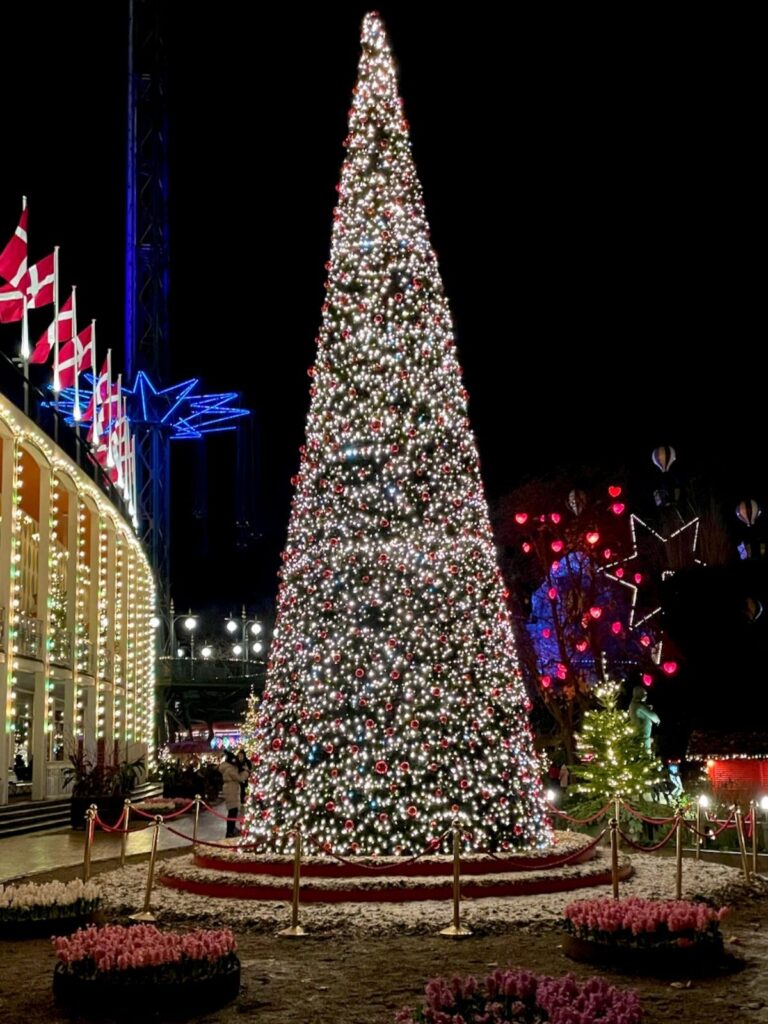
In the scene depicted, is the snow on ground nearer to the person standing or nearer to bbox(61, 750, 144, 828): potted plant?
the person standing

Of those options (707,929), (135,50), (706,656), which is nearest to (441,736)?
(707,929)

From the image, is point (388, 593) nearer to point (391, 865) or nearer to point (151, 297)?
point (391, 865)

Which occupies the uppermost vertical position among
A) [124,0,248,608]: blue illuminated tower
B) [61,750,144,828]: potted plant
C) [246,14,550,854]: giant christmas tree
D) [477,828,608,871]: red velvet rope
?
[124,0,248,608]: blue illuminated tower

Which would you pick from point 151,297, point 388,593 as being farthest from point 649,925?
point 151,297

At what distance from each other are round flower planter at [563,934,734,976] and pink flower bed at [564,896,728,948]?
31 millimetres

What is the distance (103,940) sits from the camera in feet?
24.4

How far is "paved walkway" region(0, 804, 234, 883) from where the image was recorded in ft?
53.4

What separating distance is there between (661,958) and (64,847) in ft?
46.0

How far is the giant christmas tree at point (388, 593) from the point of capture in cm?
1190

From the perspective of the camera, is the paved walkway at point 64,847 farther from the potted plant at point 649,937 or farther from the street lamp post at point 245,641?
the street lamp post at point 245,641

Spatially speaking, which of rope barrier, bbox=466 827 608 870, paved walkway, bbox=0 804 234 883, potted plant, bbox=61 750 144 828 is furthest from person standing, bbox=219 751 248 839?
rope barrier, bbox=466 827 608 870

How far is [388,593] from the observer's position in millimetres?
12508

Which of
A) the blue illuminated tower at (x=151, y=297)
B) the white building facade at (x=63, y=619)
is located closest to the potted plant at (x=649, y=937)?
the white building facade at (x=63, y=619)

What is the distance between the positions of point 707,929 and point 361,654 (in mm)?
5027
